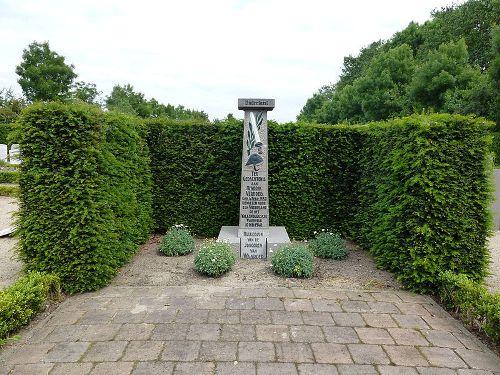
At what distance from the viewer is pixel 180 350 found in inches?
129

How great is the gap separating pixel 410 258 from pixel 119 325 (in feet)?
12.1

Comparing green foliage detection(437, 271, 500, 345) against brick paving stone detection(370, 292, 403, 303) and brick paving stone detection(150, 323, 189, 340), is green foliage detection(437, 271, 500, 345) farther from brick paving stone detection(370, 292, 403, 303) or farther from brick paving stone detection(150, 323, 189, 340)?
brick paving stone detection(150, 323, 189, 340)

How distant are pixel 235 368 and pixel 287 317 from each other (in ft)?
3.65

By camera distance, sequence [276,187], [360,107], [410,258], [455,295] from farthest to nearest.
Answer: [360,107], [276,187], [410,258], [455,295]

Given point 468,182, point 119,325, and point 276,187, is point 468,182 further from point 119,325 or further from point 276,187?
point 119,325

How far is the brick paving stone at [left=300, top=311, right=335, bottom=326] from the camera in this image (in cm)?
385

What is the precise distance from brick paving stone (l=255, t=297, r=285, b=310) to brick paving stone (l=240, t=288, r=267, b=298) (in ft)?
0.46

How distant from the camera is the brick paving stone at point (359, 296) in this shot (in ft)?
14.9

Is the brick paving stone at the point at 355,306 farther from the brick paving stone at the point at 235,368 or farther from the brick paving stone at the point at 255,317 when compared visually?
the brick paving stone at the point at 235,368

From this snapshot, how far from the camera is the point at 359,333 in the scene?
3648mm

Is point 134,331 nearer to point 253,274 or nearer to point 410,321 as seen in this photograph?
point 253,274

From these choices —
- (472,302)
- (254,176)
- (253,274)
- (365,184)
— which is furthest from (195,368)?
(365,184)

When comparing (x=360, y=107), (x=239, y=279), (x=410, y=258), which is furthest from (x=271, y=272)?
(x=360, y=107)

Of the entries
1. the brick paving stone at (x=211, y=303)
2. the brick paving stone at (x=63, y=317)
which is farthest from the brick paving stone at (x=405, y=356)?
the brick paving stone at (x=63, y=317)
